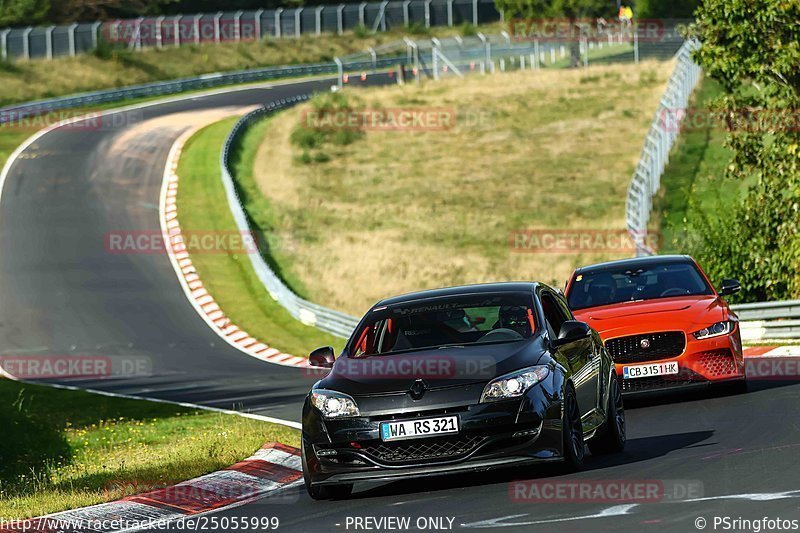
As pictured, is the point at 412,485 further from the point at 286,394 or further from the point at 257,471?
the point at 286,394

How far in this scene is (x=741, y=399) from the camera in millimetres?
14930

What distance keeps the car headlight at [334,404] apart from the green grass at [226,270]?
63.8ft

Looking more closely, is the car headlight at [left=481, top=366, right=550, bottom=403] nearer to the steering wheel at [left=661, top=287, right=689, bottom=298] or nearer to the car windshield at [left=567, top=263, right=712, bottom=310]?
the car windshield at [left=567, top=263, right=712, bottom=310]

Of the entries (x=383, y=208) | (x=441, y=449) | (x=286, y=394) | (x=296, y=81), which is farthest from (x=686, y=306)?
(x=296, y=81)

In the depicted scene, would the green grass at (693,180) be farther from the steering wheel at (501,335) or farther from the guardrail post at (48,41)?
the guardrail post at (48,41)

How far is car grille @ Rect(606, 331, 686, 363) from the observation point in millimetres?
14750

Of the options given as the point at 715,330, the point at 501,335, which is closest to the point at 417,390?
the point at 501,335

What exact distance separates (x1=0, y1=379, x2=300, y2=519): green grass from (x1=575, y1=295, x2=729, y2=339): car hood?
11.6 ft

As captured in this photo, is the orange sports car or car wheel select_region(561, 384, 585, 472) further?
the orange sports car

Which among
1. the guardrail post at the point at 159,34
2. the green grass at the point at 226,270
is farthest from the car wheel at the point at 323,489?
the guardrail post at the point at 159,34

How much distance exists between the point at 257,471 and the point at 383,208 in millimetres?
36239

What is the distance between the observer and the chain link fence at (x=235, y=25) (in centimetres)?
7256

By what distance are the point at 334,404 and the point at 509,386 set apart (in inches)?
50.0

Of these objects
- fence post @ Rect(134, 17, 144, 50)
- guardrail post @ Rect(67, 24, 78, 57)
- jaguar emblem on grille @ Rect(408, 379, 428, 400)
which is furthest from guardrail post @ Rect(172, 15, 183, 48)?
jaguar emblem on grille @ Rect(408, 379, 428, 400)
